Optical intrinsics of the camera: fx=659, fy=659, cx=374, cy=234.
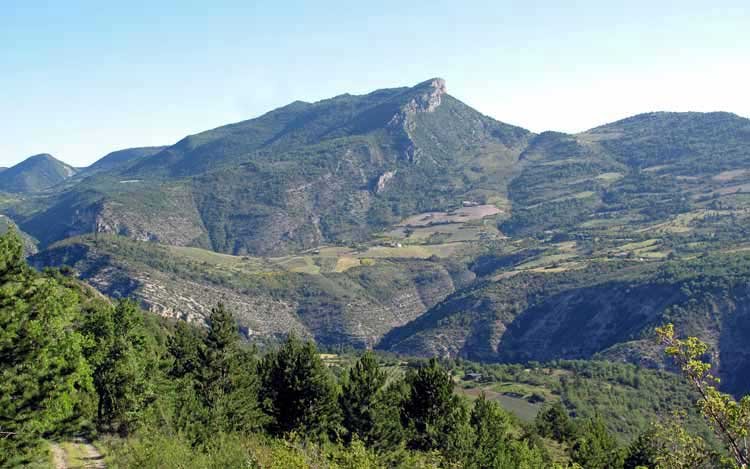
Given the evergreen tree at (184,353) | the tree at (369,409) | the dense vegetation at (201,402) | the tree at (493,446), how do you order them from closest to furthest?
the dense vegetation at (201,402) < the tree at (369,409) < the tree at (493,446) < the evergreen tree at (184,353)

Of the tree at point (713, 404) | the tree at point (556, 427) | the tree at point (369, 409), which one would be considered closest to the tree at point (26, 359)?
the tree at point (713, 404)

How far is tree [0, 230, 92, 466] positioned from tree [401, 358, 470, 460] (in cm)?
3527

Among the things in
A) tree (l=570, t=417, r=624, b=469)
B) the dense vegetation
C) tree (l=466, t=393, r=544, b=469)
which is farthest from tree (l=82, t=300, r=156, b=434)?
tree (l=570, t=417, r=624, b=469)

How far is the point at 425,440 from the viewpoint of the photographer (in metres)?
61.7

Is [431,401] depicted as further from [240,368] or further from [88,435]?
[88,435]

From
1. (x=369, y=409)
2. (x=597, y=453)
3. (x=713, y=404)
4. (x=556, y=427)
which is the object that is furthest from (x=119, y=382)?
(x=556, y=427)

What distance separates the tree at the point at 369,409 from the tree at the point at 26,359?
30.1m

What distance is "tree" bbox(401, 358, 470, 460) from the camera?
60.4 metres

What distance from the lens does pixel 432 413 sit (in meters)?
62.6

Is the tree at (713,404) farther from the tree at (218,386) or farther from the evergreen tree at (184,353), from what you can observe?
the evergreen tree at (184,353)

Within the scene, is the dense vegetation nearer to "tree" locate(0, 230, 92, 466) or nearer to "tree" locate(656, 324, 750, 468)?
"tree" locate(0, 230, 92, 466)

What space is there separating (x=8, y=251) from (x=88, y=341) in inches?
667

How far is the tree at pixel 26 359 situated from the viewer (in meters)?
30.8

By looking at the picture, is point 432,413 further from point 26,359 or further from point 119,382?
point 26,359
